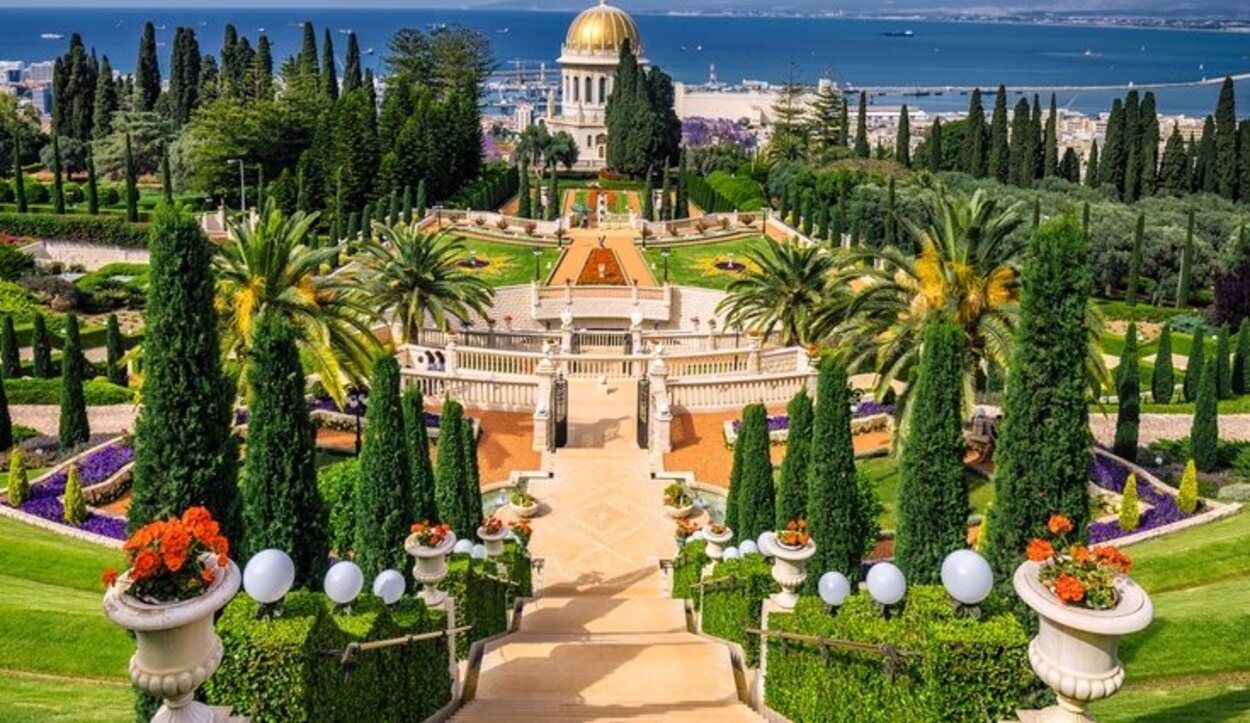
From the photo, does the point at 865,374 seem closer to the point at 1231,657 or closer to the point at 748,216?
the point at 1231,657

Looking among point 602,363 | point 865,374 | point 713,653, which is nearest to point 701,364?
point 602,363

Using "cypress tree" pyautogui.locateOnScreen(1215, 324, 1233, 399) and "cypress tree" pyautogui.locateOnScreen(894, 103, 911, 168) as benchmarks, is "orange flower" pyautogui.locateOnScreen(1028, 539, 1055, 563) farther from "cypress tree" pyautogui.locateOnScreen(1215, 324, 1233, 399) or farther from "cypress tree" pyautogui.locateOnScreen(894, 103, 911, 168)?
"cypress tree" pyautogui.locateOnScreen(894, 103, 911, 168)

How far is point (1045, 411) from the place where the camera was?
13070 mm

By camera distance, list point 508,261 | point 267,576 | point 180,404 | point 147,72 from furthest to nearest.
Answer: point 147,72 → point 508,261 → point 180,404 → point 267,576

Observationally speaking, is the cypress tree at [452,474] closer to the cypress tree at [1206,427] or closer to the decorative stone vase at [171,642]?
the decorative stone vase at [171,642]

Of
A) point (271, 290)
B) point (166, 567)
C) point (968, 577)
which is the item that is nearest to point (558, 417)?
point (271, 290)

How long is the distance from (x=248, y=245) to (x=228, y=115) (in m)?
50.7

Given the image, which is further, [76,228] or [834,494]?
[76,228]

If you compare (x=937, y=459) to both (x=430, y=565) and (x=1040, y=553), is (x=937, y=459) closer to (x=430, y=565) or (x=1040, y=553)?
(x=430, y=565)

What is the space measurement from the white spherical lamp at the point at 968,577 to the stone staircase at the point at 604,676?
4.14m

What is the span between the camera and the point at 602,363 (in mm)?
35531

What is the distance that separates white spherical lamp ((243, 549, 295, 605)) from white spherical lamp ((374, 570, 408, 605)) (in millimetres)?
2614

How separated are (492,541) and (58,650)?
22.2 feet

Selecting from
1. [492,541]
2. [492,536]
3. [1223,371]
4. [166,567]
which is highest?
[166,567]
